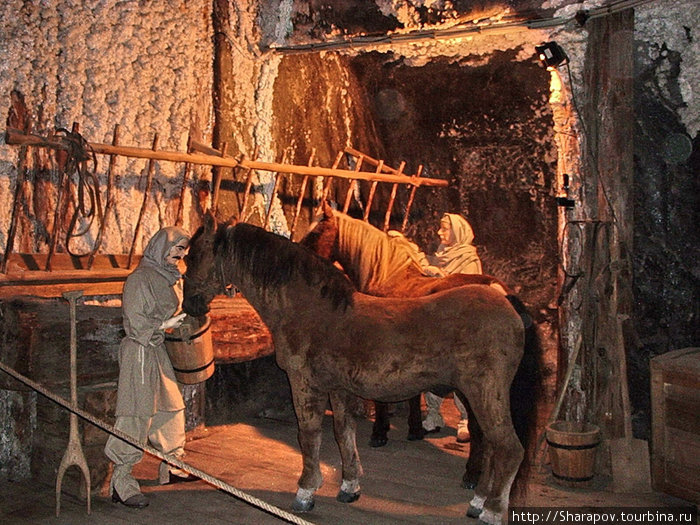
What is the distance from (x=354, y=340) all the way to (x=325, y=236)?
1313 millimetres

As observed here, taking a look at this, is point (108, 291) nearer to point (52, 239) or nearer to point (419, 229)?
point (52, 239)

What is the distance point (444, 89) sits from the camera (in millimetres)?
6504

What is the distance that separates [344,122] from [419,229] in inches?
54.3

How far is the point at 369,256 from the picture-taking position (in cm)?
498

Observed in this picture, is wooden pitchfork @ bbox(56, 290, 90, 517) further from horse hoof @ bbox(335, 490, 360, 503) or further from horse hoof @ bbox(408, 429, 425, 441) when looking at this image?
horse hoof @ bbox(408, 429, 425, 441)

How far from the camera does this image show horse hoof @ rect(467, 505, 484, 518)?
13.0 feet

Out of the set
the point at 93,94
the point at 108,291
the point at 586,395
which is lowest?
the point at 586,395

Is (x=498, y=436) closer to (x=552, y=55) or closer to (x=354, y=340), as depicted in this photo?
(x=354, y=340)

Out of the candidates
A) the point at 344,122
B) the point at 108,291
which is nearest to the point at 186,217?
the point at 108,291

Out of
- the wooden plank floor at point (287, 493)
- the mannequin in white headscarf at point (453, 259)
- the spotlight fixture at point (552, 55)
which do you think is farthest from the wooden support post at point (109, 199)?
the spotlight fixture at point (552, 55)

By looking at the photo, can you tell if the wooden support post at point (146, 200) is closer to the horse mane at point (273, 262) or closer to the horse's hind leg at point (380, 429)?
the horse mane at point (273, 262)

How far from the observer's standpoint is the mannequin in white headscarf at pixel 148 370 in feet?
13.5

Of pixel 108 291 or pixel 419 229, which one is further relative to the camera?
pixel 419 229

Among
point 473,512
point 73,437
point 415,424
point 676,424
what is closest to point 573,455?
point 676,424
